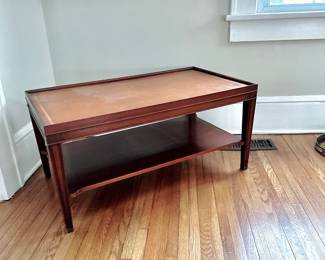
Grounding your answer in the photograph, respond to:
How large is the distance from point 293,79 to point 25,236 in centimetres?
186

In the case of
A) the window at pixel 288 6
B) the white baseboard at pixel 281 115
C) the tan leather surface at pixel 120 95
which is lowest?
the white baseboard at pixel 281 115

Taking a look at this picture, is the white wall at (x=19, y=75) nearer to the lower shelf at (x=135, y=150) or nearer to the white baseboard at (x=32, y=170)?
the white baseboard at (x=32, y=170)

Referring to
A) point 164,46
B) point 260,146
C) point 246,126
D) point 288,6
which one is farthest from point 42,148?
point 288,6

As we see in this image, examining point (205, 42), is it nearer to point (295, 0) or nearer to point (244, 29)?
point (244, 29)

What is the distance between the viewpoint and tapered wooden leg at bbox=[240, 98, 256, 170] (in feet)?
5.15

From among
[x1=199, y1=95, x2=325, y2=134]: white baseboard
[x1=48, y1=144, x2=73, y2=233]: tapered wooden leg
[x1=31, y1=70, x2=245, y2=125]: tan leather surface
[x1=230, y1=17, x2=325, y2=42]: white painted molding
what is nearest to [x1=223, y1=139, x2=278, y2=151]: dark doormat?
[x1=199, y1=95, x2=325, y2=134]: white baseboard

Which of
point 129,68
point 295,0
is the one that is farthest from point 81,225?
point 295,0

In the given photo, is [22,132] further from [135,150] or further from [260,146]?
[260,146]

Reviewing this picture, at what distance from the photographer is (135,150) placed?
5.22ft

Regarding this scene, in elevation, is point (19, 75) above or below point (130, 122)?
above

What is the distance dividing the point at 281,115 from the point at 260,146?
0.31 metres

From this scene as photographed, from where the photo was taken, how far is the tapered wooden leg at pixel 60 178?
116 centimetres

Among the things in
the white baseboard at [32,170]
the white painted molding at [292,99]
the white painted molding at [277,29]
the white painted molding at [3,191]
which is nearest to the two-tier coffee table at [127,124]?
the white baseboard at [32,170]

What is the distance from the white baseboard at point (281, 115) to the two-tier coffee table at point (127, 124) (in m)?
0.31
